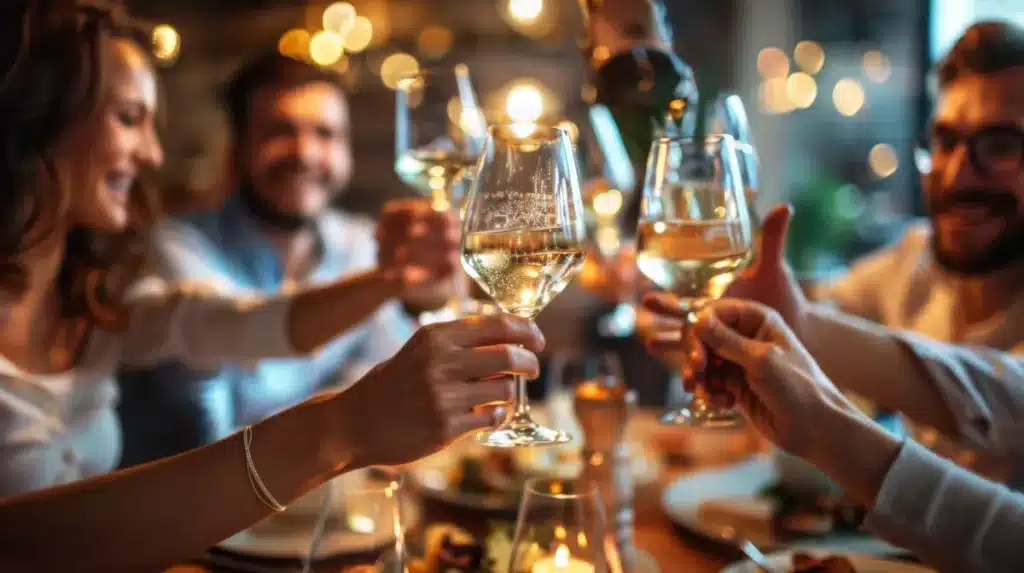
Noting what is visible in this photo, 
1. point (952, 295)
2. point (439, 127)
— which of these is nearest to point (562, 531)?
point (439, 127)

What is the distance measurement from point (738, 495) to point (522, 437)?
2.08ft

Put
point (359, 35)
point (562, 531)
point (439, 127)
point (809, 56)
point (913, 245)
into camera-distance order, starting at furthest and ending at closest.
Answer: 1. point (359, 35)
2. point (809, 56)
3. point (913, 245)
4. point (439, 127)
5. point (562, 531)

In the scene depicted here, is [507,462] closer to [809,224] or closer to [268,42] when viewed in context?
[809,224]

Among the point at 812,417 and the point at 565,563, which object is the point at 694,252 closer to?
the point at 812,417

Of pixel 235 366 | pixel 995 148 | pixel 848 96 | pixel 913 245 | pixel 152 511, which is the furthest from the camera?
pixel 848 96

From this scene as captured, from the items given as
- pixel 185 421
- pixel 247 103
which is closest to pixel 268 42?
pixel 247 103

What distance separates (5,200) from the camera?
1.35 m

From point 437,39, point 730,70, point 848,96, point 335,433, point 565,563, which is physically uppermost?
Result: point 437,39

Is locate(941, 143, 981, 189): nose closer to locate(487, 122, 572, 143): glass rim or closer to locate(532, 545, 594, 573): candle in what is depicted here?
locate(487, 122, 572, 143): glass rim

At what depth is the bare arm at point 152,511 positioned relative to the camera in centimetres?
85

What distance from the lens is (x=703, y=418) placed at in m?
1.01

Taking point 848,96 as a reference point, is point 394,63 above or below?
above

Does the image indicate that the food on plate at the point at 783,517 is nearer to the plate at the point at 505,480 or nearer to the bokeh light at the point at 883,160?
the plate at the point at 505,480

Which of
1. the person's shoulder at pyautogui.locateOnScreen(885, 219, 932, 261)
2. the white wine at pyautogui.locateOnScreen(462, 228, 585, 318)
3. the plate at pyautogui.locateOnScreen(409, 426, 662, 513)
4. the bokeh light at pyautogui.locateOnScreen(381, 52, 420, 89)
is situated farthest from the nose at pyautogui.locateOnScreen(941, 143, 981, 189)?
the bokeh light at pyautogui.locateOnScreen(381, 52, 420, 89)
